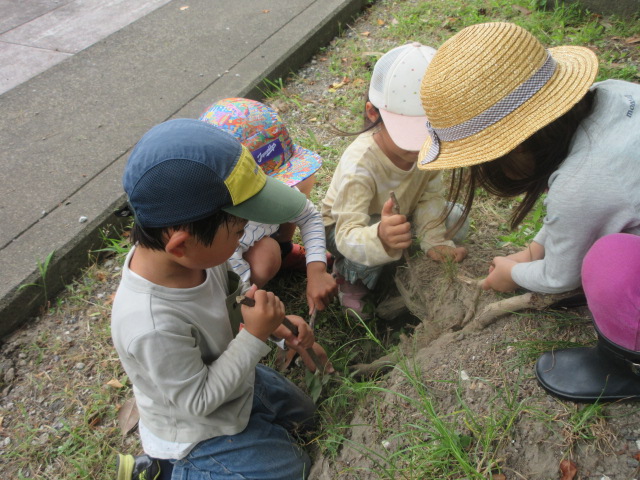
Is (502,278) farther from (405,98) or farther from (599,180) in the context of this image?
(405,98)

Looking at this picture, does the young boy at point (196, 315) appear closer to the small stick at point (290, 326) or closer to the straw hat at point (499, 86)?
the small stick at point (290, 326)

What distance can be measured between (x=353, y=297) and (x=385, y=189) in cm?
59

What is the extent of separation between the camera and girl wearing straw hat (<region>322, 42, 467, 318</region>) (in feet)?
7.02

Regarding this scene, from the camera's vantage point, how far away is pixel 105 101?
13.2 ft

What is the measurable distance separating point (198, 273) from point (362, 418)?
780 millimetres

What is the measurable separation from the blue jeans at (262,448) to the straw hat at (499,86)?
3.71ft

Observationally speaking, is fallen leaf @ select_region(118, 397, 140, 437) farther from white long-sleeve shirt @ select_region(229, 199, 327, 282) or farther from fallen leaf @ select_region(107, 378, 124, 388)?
white long-sleeve shirt @ select_region(229, 199, 327, 282)

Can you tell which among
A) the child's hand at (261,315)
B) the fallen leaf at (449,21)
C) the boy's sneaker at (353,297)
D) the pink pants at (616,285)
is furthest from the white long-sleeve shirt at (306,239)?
the fallen leaf at (449,21)

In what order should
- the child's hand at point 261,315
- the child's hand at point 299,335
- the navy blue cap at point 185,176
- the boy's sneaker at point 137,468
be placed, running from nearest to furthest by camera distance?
the navy blue cap at point 185,176 → the child's hand at point 261,315 → the boy's sneaker at point 137,468 → the child's hand at point 299,335

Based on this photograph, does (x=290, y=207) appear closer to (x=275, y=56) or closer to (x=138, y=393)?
(x=138, y=393)

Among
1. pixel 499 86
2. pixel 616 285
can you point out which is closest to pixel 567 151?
pixel 499 86

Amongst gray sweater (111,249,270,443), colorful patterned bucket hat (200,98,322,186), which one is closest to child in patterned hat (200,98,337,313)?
colorful patterned bucket hat (200,98,322,186)

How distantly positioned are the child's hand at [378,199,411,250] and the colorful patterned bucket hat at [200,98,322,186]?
424mm

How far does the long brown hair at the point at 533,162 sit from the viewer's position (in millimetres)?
1520
